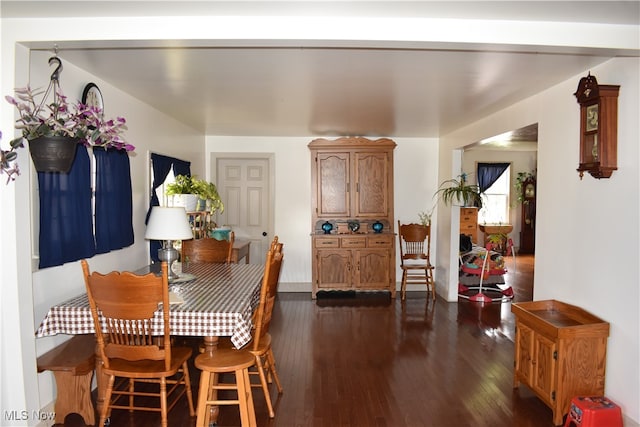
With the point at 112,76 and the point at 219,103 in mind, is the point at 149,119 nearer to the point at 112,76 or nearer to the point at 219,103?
the point at 219,103

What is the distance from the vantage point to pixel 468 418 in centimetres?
283

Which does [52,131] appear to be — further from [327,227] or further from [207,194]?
[327,227]

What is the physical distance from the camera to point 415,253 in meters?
6.36

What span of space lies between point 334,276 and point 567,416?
12.1 ft

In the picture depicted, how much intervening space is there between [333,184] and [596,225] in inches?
149

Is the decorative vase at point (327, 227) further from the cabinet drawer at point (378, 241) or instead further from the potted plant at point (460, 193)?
the potted plant at point (460, 193)

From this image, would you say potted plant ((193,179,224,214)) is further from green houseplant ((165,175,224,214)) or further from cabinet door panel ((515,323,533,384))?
cabinet door panel ((515,323,533,384))

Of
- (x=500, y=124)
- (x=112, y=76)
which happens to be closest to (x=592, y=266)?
(x=500, y=124)

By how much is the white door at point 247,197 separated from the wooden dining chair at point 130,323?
13.1 feet

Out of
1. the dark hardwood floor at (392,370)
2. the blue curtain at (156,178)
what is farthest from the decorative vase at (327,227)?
the blue curtain at (156,178)

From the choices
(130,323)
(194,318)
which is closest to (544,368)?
(194,318)

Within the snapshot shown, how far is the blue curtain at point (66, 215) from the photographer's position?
2.66 meters

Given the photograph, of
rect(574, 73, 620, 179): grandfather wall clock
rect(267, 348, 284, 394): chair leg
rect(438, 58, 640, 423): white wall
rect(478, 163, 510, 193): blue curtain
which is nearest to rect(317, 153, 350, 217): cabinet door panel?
rect(438, 58, 640, 423): white wall

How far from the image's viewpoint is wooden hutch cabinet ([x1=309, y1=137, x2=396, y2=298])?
610 centimetres
